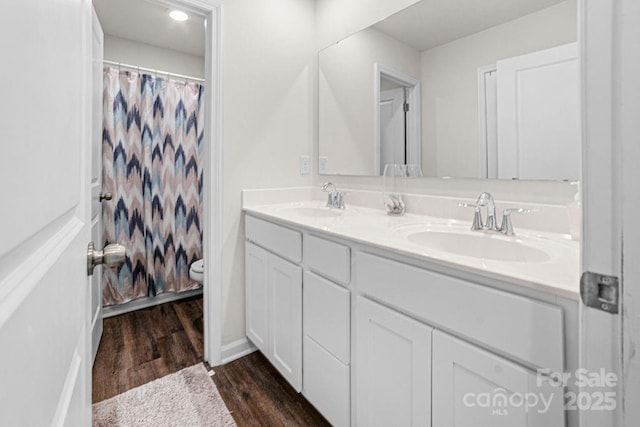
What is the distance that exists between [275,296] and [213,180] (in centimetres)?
74

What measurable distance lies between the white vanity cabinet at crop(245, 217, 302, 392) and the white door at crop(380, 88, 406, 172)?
72 cm

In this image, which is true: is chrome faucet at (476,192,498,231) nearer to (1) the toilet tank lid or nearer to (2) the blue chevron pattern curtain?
(1) the toilet tank lid

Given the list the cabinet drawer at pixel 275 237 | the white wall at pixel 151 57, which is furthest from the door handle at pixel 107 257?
the white wall at pixel 151 57

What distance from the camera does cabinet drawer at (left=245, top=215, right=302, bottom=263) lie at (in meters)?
1.45

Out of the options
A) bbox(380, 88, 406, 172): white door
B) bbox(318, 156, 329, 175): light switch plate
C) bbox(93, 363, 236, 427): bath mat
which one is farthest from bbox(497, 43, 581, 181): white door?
bbox(93, 363, 236, 427): bath mat

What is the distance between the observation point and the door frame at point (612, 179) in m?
0.39

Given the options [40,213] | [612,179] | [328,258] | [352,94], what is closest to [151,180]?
[352,94]

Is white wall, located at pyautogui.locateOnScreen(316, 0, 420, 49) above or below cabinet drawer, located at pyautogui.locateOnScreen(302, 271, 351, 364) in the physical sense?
above

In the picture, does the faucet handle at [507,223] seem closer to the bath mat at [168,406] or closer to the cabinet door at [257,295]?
the cabinet door at [257,295]

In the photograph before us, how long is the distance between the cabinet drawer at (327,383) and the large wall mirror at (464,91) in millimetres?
973

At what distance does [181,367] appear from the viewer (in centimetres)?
181

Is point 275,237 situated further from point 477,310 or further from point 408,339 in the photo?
point 477,310

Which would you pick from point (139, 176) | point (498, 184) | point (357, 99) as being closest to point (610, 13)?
point (498, 184)

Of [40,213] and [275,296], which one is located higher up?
[40,213]
